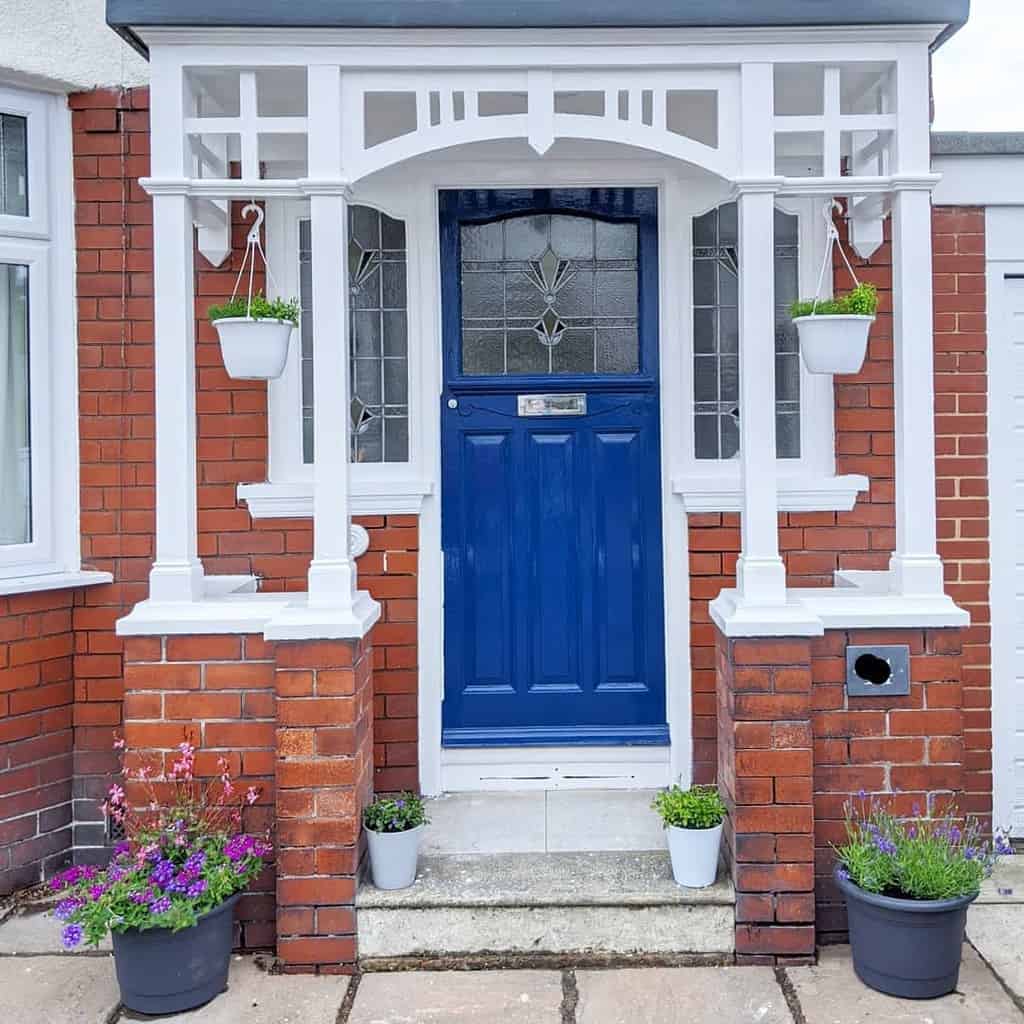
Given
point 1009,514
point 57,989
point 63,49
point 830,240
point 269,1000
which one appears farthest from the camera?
point 1009,514

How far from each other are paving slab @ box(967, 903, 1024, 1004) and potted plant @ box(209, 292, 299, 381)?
10.2 feet

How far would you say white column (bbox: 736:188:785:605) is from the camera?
11.7 feet

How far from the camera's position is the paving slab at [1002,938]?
3.41 meters

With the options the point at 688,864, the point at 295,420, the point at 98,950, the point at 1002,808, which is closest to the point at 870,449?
the point at 1002,808

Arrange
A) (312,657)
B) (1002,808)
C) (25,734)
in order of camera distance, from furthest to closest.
→ (1002,808), (25,734), (312,657)

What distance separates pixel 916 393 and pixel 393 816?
2.25 metres

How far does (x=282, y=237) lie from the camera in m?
4.50

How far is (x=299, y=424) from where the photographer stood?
14.9 feet

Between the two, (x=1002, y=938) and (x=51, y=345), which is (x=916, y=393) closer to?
(x=1002, y=938)

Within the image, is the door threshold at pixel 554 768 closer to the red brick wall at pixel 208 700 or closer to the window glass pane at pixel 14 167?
the red brick wall at pixel 208 700

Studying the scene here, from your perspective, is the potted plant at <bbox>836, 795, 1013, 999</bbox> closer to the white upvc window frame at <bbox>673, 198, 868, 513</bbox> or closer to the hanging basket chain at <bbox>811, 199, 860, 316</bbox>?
the white upvc window frame at <bbox>673, 198, 868, 513</bbox>

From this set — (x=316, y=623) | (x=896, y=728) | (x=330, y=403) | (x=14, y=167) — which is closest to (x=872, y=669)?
(x=896, y=728)

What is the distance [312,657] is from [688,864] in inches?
55.1

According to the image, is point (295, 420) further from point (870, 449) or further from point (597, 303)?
point (870, 449)
